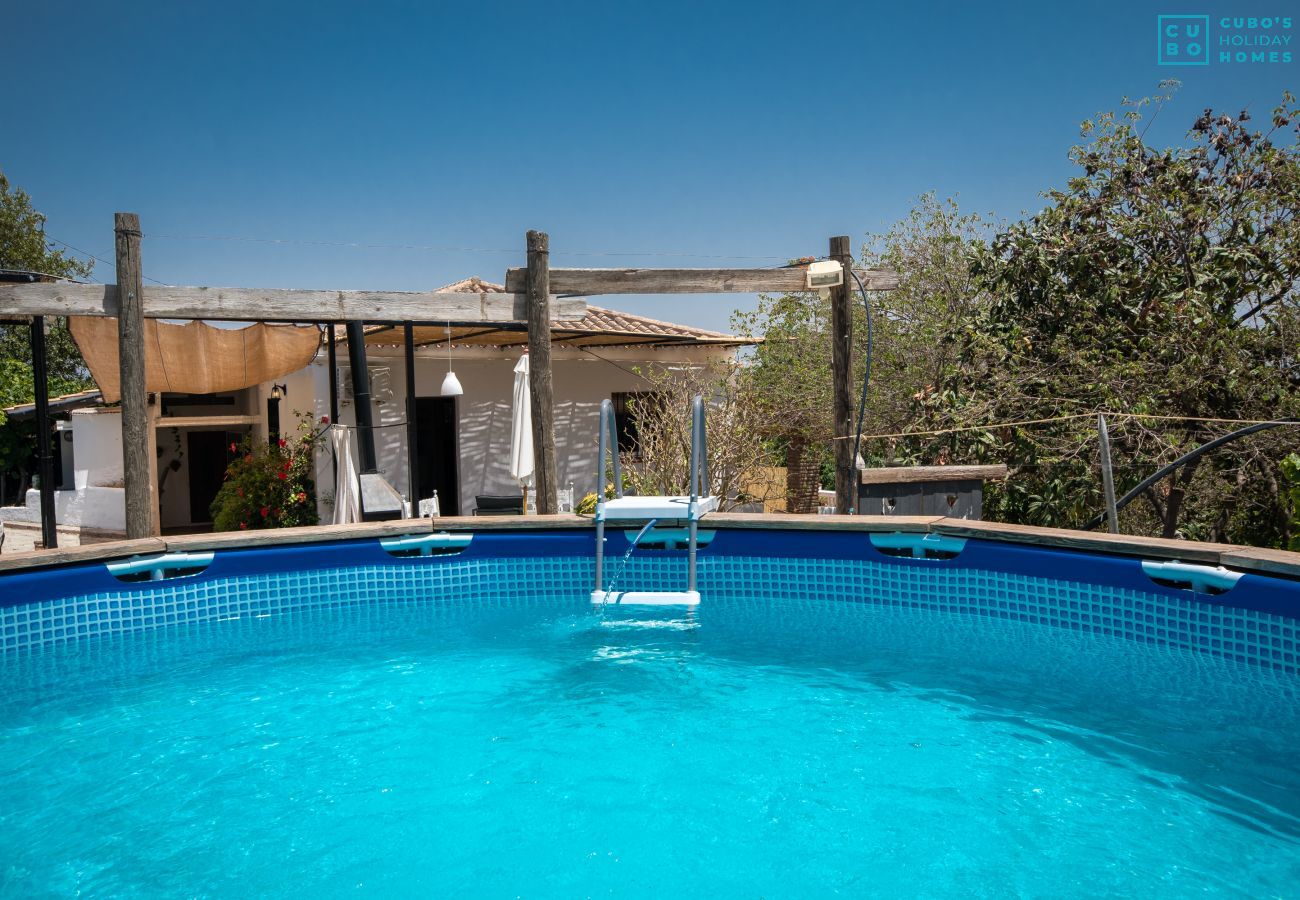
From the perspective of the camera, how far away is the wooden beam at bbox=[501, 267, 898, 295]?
8547 mm

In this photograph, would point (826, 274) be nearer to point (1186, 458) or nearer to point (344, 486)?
point (1186, 458)

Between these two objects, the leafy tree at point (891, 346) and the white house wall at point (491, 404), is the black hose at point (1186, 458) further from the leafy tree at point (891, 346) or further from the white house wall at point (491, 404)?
the white house wall at point (491, 404)

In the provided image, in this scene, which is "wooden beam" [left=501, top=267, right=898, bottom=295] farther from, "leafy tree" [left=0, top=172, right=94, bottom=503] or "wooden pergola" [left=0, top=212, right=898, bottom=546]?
"leafy tree" [left=0, top=172, right=94, bottom=503]

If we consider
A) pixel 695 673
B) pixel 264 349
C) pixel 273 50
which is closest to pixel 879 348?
pixel 264 349

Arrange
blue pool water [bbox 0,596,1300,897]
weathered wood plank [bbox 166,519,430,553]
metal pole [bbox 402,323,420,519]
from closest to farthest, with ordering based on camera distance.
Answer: blue pool water [bbox 0,596,1300,897]
weathered wood plank [bbox 166,519,430,553]
metal pole [bbox 402,323,420,519]

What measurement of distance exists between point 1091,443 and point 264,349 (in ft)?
30.7

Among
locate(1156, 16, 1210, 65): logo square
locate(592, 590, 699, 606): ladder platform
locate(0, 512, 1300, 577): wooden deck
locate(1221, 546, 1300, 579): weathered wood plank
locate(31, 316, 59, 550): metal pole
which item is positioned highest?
locate(1156, 16, 1210, 65): logo square

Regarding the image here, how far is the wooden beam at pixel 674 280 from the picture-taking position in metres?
8.55

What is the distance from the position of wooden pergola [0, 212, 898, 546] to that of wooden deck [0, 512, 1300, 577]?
3.87 ft

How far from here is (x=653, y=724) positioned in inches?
180

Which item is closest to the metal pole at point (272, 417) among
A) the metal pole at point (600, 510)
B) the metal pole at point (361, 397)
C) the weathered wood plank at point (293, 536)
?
the metal pole at point (361, 397)

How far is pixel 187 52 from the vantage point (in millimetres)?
21375

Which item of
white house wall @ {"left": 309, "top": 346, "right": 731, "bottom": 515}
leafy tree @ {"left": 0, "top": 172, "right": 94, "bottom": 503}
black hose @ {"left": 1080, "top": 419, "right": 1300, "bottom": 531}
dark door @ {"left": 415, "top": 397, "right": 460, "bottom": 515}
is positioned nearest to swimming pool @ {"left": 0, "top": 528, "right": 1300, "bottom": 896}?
black hose @ {"left": 1080, "top": 419, "right": 1300, "bottom": 531}

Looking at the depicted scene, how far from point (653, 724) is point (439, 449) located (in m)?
12.0
